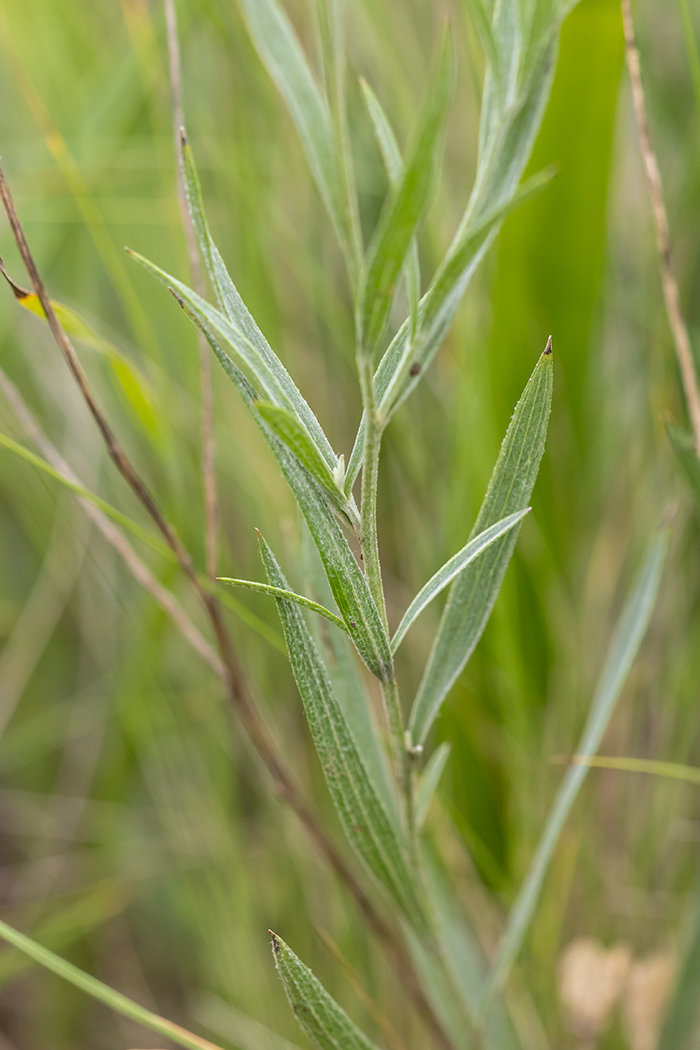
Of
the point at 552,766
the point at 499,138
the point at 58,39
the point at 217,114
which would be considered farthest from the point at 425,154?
the point at 58,39

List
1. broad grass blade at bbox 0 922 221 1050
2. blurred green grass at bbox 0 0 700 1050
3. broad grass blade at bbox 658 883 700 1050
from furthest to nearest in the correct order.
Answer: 1. blurred green grass at bbox 0 0 700 1050
2. broad grass blade at bbox 658 883 700 1050
3. broad grass blade at bbox 0 922 221 1050

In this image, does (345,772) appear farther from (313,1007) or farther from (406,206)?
(406,206)

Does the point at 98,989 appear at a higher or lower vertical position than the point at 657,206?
lower

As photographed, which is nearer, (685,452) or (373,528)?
(373,528)

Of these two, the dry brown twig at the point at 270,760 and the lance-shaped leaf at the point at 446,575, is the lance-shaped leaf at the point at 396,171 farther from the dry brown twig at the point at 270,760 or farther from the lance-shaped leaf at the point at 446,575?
the dry brown twig at the point at 270,760

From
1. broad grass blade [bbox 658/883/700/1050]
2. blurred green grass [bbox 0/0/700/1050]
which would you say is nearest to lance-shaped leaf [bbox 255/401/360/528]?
blurred green grass [bbox 0/0/700/1050]

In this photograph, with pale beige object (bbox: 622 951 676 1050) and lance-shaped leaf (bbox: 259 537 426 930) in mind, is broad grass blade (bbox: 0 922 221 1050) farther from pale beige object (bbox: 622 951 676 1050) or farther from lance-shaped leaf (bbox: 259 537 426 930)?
pale beige object (bbox: 622 951 676 1050)

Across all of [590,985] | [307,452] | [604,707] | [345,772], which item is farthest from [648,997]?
[307,452]
